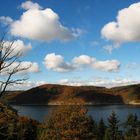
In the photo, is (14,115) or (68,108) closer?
(14,115)

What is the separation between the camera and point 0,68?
39.7ft

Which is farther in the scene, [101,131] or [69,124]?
[101,131]

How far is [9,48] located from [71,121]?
31765 mm

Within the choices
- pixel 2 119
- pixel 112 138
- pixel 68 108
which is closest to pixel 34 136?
pixel 112 138

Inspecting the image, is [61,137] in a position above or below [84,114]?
below

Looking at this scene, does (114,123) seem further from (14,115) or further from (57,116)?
(14,115)

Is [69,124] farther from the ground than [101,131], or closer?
farther from the ground

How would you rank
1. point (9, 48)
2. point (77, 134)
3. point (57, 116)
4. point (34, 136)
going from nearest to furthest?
point (9, 48), point (77, 134), point (57, 116), point (34, 136)

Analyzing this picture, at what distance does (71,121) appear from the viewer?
4338 cm

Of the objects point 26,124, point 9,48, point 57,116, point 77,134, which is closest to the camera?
point 9,48

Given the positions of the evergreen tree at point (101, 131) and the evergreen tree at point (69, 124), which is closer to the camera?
the evergreen tree at point (69, 124)

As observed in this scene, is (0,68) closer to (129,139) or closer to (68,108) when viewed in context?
(68,108)

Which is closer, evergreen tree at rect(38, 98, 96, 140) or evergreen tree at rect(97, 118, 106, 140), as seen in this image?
evergreen tree at rect(38, 98, 96, 140)

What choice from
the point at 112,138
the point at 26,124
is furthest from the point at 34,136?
the point at 112,138
